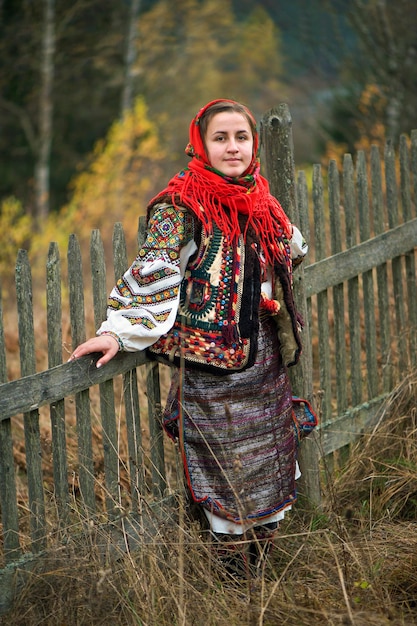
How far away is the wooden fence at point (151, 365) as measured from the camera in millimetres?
2537

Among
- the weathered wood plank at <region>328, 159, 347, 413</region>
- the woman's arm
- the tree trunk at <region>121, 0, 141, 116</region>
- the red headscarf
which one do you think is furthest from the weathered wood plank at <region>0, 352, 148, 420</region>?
the tree trunk at <region>121, 0, 141, 116</region>

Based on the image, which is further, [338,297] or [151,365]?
[338,297]

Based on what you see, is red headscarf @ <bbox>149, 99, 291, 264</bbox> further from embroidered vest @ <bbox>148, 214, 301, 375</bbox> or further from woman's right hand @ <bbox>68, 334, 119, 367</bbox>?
woman's right hand @ <bbox>68, 334, 119, 367</bbox>

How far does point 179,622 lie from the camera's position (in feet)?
7.16

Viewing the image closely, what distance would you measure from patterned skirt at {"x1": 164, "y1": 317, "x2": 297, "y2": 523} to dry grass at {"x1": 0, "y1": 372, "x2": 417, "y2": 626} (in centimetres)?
17

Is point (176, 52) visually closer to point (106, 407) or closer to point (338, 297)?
point (338, 297)

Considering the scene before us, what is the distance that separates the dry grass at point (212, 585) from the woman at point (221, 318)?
158mm

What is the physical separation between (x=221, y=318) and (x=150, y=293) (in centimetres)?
24

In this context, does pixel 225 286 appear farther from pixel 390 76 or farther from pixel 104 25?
pixel 104 25

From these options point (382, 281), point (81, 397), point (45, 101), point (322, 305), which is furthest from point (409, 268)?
point (45, 101)

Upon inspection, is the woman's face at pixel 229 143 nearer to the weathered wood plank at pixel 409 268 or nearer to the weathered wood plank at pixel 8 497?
the weathered wood plank at pixel 8 497

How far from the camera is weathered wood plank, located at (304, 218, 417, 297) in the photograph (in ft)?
11.2

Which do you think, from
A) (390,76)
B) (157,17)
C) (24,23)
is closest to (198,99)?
(157,17)

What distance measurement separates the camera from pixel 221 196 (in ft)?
8.57
